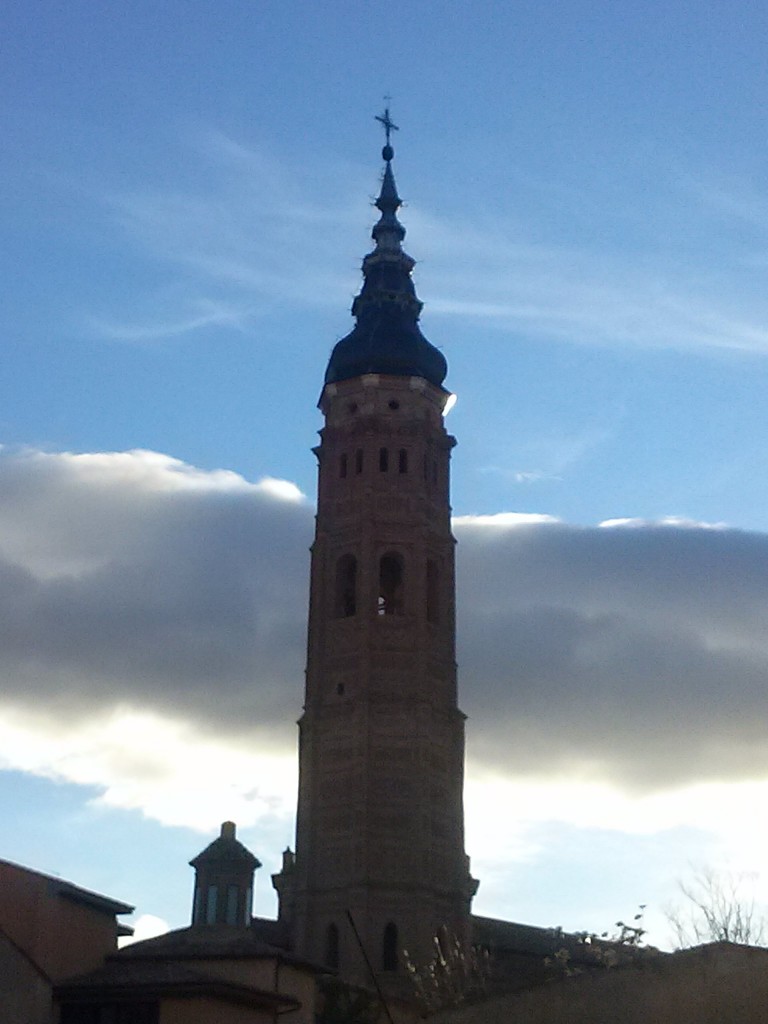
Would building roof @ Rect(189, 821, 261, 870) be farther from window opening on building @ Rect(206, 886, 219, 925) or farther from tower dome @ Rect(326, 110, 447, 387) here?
tower dome @ Rect(326, 110, 447, 387)

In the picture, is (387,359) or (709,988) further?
(387,359)

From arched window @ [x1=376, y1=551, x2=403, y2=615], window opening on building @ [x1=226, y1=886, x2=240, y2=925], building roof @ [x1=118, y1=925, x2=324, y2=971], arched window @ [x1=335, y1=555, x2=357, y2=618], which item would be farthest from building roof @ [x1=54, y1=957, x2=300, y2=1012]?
arched window @ [x1=376, y1=551, x2=403, y2=615]

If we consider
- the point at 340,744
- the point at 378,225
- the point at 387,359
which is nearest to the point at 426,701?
the point at 340,744

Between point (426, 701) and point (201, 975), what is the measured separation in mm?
23959

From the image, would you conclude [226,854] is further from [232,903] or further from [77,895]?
[77,895]

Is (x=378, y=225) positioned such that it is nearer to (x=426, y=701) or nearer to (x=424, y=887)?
(x=426, y=701)

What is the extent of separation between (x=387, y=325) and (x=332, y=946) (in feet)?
76.9

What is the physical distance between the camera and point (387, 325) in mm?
64188

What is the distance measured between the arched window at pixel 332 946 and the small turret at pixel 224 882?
264cm

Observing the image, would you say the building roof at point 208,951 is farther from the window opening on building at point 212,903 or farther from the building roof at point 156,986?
the window opening on building at point 212,903

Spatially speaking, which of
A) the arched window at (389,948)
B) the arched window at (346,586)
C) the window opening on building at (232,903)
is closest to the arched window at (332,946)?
the arched window at (389,948)

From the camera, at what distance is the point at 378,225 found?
69062 millimetres

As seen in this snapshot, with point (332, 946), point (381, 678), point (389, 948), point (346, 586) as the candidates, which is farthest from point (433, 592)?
point (332, 946)

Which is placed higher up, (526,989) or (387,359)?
(387,359)
